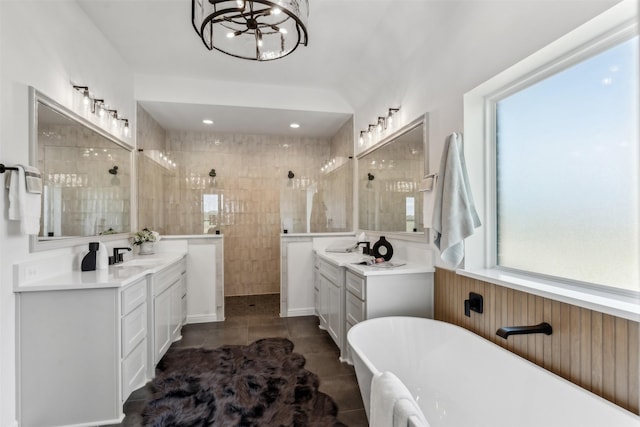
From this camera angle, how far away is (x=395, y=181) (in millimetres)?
3285

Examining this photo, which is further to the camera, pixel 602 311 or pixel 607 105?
pixel 607 105

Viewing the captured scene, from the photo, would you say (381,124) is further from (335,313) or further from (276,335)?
(276,335)

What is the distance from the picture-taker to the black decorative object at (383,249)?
9.75 feet

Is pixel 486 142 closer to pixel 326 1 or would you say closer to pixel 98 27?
pixel 326 1

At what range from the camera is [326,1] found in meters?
2.52

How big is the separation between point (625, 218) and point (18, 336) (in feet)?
10.8

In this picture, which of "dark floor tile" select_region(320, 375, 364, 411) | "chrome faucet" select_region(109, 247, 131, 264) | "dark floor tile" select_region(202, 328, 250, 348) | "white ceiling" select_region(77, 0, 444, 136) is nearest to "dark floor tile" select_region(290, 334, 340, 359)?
"dark floor tile" select_region(320, 375, 364, 411)

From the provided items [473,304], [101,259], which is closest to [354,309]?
[473,304]

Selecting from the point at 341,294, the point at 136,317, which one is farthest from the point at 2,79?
the point at 341,294

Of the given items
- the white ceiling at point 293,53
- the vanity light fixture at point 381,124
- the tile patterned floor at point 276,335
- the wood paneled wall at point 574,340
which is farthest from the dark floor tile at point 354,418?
the white ceiling at point 293,53

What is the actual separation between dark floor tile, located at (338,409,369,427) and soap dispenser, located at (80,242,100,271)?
→ 7.04ft

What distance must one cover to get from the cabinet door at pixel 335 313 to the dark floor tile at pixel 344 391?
44 centimetres

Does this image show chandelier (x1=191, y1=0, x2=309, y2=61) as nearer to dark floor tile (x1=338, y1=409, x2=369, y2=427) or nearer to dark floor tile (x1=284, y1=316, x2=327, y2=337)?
dark floor tile (x1=338, y1=409, x2=369, y2=427)

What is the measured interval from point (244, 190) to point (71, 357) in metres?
3.71
